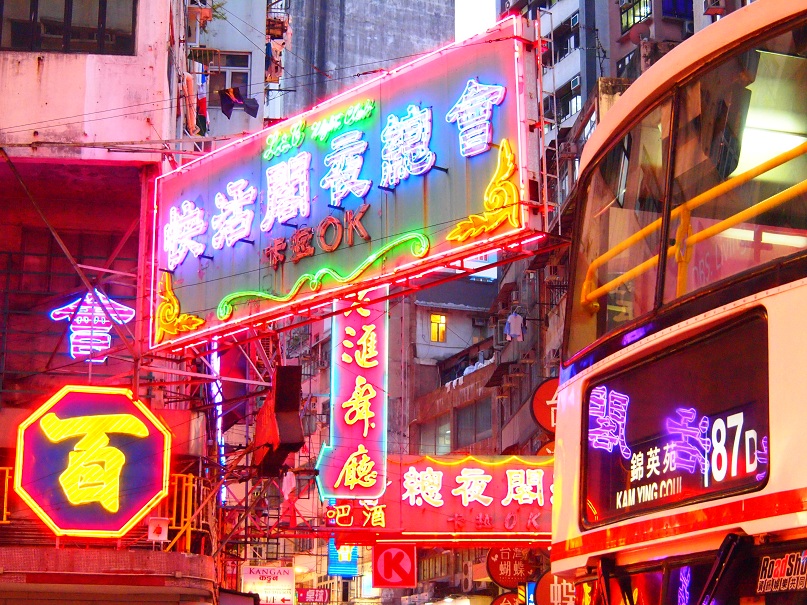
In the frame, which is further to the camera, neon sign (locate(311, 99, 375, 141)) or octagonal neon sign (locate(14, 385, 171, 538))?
octagonal neon sign (locate(14, 385, 171, 538))

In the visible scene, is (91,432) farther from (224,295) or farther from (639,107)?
(639,107)

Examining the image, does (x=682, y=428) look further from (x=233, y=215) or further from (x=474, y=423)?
(x=474, y=423)

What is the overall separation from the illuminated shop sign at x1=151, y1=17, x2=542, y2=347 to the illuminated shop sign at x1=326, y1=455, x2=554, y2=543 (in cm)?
628

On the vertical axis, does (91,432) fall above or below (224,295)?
below

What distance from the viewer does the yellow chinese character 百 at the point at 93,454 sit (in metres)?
16.1

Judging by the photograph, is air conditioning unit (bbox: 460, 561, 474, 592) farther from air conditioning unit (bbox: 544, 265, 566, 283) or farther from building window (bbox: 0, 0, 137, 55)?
building window (bbox: 0, 0, 137, 55)

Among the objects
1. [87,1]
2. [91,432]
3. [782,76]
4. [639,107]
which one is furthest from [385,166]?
[782,76]

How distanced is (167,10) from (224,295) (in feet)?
17.3

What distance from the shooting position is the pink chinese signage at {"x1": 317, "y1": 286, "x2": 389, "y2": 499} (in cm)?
2097

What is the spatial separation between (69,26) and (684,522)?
51.8 ft

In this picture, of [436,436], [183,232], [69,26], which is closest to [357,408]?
[183,232]

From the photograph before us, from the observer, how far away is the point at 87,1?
18672mm

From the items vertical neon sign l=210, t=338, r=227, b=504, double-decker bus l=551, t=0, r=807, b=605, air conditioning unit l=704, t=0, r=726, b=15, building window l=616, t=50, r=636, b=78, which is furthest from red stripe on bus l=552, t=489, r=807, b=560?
building window l=616, t=50, r=636, b=78

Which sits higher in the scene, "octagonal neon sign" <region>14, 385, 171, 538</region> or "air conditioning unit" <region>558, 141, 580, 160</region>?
"air conditioning unit" <region>558, 141, 580, 160</region>
